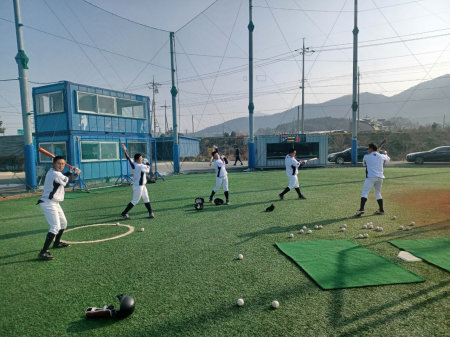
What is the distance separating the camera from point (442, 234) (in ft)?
24.9

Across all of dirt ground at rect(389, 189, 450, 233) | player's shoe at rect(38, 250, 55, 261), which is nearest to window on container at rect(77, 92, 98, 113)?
player's shoe at rect(38, 250, 55, 261)

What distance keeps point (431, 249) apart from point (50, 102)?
2279 centimetres

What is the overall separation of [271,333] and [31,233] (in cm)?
816

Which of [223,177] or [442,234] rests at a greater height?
[223,177]

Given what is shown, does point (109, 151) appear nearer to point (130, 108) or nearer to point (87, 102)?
point (87, 102)

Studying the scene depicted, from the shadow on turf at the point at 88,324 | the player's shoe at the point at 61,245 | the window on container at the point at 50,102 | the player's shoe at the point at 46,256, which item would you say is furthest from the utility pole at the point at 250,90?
the shadow on turf at the point at 88,324

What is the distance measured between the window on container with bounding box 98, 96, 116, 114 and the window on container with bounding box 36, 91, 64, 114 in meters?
2.62

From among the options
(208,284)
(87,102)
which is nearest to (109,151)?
(87,102)

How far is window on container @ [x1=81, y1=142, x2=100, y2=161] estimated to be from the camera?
2016cm

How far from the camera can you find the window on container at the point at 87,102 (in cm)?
2073

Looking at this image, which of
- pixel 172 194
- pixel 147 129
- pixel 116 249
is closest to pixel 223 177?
pixel 172 194

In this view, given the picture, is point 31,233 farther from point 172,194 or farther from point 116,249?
point 172,194

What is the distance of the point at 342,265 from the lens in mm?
5758

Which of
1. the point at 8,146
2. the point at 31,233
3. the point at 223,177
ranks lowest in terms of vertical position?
the point at 31,233
